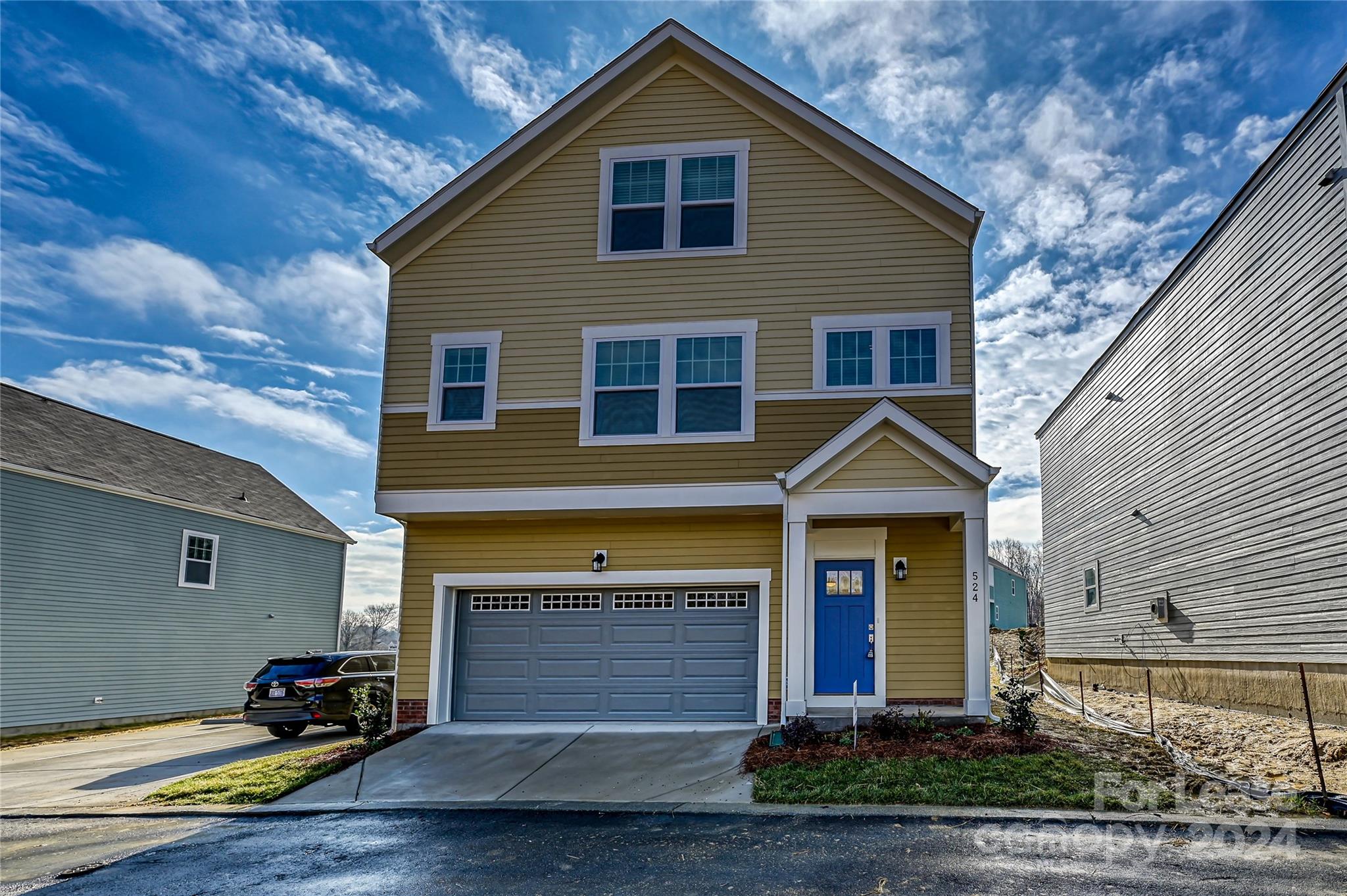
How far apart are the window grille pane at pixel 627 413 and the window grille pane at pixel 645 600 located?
239 centimetres

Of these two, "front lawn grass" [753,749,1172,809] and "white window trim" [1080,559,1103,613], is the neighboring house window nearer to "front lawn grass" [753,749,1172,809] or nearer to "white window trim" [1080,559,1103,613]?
"white window trim" [1080,559,1103,613]

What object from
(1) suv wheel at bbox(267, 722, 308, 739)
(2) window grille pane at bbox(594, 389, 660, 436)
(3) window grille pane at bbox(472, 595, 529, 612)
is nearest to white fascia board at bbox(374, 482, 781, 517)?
(2) window grille pane at bbox(594, 389, 660, 436)

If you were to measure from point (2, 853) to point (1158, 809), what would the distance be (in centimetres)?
1073

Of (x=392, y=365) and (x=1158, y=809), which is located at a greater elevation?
(x=392, y=365)

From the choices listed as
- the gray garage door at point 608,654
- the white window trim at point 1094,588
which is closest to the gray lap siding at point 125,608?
the gray garage door at point 608,654

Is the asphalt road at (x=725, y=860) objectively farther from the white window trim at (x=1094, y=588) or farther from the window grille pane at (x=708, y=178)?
the white window trim at (x=1094, y=588)

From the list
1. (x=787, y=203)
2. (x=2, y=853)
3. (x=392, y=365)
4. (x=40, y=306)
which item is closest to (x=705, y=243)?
(x=787, y=203)

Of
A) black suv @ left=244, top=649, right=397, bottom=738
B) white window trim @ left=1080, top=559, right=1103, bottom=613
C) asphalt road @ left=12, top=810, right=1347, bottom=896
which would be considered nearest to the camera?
asphalt road @ left=12, top=810, right=1347, bottom=896

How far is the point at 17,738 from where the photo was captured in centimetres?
1786

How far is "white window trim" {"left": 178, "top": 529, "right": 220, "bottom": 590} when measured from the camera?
21875mm

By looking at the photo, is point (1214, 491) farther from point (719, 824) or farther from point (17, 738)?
point (17, 738)

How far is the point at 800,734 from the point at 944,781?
84.0 inches

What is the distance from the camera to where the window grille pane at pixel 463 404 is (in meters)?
14.1

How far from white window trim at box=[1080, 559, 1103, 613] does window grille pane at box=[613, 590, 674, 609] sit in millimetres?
13494
